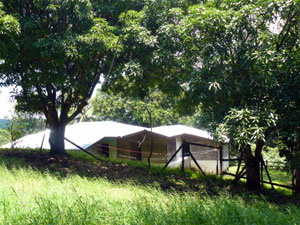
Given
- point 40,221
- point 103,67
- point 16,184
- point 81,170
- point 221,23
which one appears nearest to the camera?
point 40,221

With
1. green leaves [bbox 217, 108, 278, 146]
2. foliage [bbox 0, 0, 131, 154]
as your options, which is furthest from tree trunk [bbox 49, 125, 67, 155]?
green leaves [bbox 217, 108, 278, 146]

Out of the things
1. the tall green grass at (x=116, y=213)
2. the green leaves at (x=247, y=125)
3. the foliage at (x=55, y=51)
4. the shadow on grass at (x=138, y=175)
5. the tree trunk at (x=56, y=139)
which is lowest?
the shadow on grass at (x=138, y=175)

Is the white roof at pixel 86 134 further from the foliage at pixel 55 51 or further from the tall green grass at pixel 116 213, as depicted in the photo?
the tall green grass at pixel 116 213

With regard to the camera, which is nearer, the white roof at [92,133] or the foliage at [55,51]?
the foliage at [55,51]

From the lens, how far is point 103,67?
11312 mm

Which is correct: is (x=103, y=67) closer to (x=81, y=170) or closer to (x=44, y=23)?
(x=44, y=23)

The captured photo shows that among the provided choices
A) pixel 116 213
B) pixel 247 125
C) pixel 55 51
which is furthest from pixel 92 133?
pixel 116 213

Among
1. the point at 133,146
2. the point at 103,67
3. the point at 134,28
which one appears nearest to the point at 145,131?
the point at 133,146

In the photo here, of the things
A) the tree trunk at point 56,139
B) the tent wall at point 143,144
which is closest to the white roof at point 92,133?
Answer: the tent wall at point 143,144

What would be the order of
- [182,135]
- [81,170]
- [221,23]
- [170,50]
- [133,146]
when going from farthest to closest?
[133,146], [182,135], [81,170], [170,50], [221,23]

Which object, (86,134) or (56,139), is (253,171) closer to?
(56,139)

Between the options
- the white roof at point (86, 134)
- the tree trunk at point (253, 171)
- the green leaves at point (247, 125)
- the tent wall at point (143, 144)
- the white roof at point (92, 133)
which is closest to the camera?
the green leaves at point (247, 125)

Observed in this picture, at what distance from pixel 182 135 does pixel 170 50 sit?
337 inches

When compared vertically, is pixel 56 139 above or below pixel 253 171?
above
